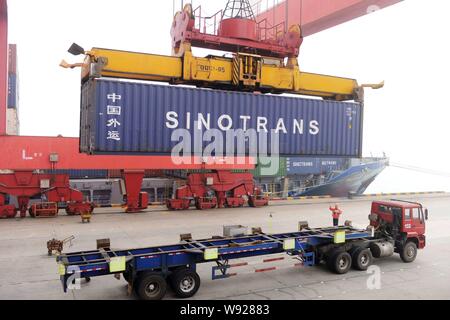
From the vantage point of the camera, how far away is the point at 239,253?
8727mm

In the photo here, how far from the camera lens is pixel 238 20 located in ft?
53.7

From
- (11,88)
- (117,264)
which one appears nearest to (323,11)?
(117,264)

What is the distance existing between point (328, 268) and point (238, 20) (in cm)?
1084

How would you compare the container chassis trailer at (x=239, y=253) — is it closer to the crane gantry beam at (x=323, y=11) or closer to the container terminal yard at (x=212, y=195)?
the container terminal yard at (x=212, y=195)

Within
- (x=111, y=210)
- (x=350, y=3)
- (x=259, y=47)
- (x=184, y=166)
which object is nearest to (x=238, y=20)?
(x=259, y=47)

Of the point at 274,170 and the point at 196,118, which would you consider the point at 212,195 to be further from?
the point at 274,170

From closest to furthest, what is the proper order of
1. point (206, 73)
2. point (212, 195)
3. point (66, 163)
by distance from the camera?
point (206, 73)
point (66, 163)
point (212, 195)

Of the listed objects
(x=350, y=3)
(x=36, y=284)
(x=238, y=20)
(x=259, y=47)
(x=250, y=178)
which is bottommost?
(x=36, y=284)

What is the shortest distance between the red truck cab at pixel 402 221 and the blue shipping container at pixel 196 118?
17.5ft

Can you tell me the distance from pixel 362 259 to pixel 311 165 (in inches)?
881

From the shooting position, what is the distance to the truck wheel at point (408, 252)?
423 inches

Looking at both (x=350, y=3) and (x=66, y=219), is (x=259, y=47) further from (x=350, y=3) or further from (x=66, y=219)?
(x=66, y=219)

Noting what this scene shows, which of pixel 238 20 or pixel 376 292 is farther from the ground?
pixel 238 20

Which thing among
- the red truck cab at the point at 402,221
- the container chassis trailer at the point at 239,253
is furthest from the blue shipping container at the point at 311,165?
the container chassis trailer at the point at 239,253
